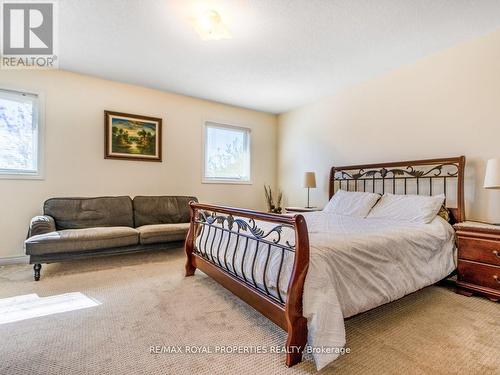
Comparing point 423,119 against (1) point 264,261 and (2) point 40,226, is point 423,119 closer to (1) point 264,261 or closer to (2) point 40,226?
(1) point 264,261

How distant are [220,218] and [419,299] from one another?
192 centimetres

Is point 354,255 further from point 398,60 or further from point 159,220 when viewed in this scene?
point 159,220

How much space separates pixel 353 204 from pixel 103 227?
320 cm

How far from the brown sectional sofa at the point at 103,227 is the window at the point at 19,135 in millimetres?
575

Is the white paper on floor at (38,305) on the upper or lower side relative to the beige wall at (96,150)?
lower

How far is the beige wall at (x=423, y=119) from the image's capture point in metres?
2.70

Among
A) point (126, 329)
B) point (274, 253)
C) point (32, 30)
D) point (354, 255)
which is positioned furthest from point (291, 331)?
point (32, 30)

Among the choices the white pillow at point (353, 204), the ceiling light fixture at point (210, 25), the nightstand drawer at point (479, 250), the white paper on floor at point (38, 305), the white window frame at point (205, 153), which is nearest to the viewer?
the white paper on floor at point (38, 305)

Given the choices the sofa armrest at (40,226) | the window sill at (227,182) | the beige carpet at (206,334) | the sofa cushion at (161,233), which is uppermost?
the window sill at (227,182)

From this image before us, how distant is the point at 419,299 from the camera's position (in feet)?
7.75

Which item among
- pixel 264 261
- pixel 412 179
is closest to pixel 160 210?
pixel 264 261

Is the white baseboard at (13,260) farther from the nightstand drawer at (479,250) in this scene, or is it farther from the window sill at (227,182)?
the nightstand drawer at (479,250)

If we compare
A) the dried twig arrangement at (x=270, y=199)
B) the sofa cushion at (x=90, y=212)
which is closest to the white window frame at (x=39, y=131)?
the sofa cushion at (x=90, y=212)

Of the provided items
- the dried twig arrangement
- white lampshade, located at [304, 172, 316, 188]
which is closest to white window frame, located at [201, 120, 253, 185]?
the dried twig arrangement
